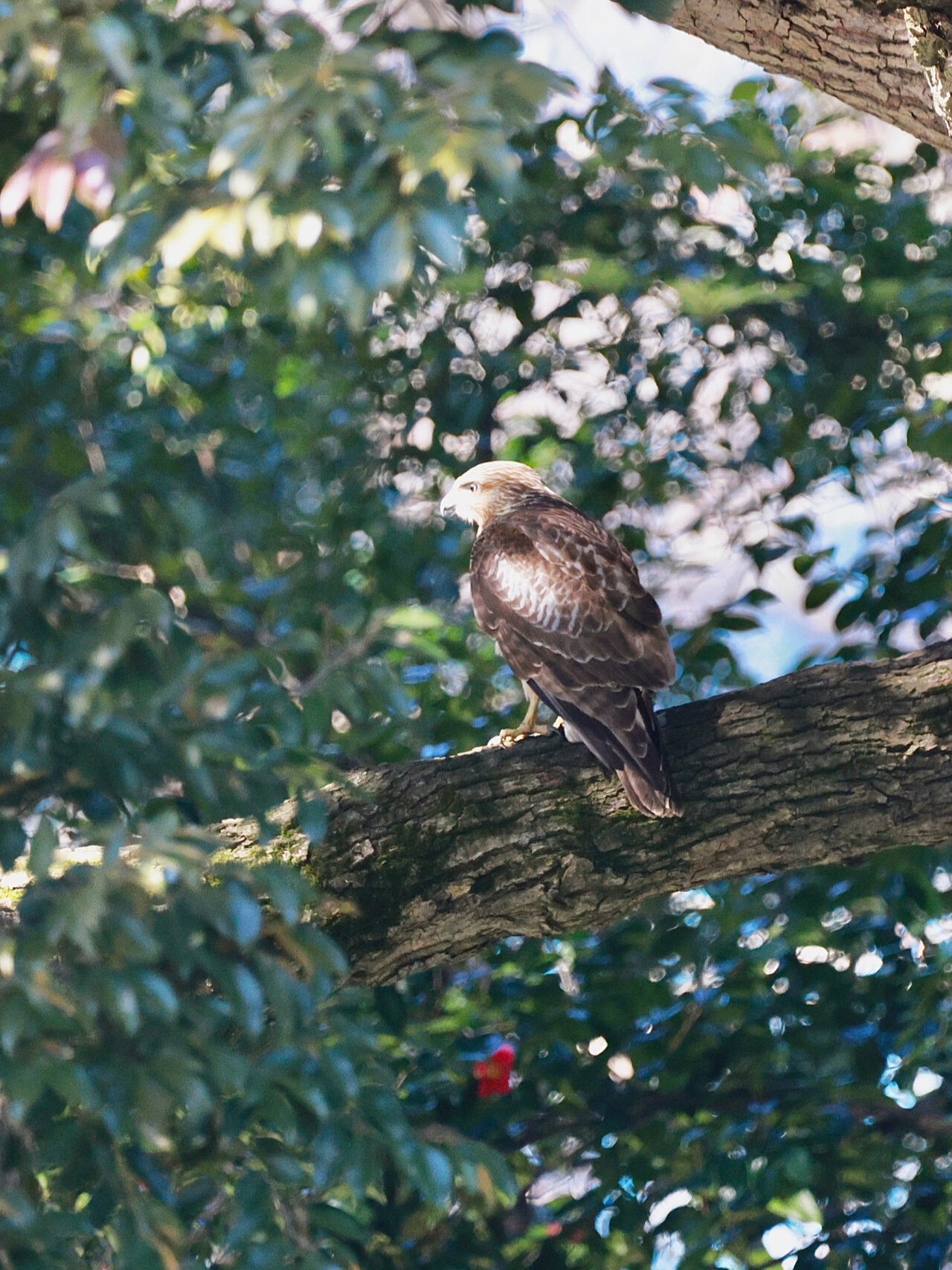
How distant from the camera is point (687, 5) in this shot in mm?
2705

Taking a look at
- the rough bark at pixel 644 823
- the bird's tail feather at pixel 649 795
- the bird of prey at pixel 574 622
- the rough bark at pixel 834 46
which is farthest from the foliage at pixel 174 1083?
the rough bark at pixel 834 46

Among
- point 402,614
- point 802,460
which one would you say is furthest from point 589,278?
point 402,614

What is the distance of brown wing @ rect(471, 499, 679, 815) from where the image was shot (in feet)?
9.75

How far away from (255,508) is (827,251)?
6.44 feet

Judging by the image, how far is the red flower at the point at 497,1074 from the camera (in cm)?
325

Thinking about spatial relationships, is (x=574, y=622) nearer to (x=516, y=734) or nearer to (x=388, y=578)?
(x=516, y=734)

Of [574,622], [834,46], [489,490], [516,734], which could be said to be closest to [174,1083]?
[574,622]

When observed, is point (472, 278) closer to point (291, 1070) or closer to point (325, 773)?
point (325, 773)

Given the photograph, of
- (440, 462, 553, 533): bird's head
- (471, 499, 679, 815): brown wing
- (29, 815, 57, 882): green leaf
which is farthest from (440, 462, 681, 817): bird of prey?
(29, 815, 57, 882): green leaf

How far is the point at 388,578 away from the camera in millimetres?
3797

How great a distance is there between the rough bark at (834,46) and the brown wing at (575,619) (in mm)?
1186

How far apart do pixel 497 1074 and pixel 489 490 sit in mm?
1587

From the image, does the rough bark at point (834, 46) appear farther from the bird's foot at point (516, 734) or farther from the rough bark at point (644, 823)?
the bird's foot at point (516, 734)

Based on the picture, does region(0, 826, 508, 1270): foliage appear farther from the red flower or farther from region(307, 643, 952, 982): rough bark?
the red flower
